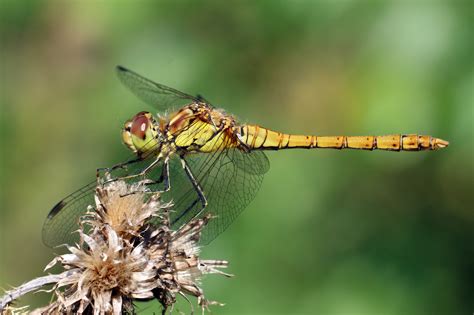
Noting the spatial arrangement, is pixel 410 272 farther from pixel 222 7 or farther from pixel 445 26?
pixel 222 7

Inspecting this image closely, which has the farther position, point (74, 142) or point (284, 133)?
point (74, 142)

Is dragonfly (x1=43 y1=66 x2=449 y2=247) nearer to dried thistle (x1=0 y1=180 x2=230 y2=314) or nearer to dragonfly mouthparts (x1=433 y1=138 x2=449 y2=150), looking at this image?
dragonfly mouthparts (x1=433 y1=138 x2=449 y2=150)

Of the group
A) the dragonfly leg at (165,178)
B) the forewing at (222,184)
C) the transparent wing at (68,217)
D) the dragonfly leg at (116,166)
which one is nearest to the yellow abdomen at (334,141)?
the forewing at (222,184)

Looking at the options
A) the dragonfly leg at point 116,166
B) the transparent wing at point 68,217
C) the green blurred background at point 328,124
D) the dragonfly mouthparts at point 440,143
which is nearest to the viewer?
the transparent wing at point 68,217

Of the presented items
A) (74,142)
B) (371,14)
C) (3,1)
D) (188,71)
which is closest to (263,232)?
(188,71)

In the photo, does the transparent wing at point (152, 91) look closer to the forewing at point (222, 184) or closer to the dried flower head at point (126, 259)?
the forewing at point (222, 184)

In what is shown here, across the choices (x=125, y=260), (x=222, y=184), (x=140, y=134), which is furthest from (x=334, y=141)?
(x=125, y=260)
